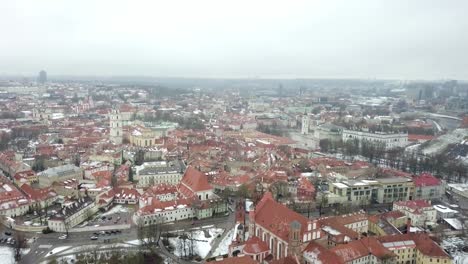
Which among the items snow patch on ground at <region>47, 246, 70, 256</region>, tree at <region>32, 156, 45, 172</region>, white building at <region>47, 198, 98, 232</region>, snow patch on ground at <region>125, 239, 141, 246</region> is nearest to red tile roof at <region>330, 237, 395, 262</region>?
snow patch on ground at <region>125, 239, 141, 246</region>

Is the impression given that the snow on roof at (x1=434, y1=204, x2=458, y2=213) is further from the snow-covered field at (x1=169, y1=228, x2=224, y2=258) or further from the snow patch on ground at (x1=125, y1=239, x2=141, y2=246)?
the snow patch on ground at (x1=125, y1=239, x2=141, y2=246)

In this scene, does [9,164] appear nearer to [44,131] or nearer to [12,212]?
[12,212]

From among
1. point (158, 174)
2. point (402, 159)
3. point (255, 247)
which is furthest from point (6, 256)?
point (402, 159)

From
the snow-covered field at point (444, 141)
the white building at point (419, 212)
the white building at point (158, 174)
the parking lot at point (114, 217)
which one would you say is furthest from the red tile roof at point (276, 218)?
the snow-covered field at point (444, 141)

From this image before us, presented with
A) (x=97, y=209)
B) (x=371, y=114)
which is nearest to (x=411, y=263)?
(x=97, y=209)

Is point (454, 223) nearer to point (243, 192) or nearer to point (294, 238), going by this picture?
point (294, 238)

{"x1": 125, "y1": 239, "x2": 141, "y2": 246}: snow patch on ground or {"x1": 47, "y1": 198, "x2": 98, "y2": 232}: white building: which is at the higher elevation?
{"x1": 47, "y1": 198, "x2": 98, "y2": 232}: white building

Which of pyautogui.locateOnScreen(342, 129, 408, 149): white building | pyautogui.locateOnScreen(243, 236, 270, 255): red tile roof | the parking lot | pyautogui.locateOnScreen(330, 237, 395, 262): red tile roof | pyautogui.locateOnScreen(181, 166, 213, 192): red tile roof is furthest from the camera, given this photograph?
pyautogui.locateOnScreen(342, 129, 408, 149): white building
